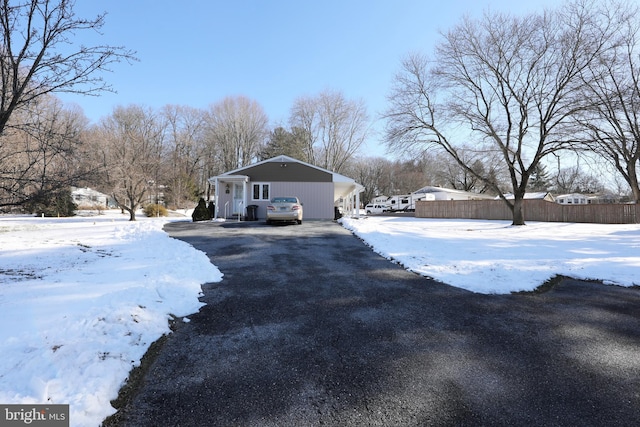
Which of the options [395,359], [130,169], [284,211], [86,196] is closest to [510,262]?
[395,359]

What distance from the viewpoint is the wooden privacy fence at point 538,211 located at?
70.6 ft

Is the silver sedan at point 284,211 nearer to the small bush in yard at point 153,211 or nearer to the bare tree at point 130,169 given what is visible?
the bare tree at point 130,169

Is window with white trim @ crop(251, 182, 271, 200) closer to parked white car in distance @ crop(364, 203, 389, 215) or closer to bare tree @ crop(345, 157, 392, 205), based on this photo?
parked white car in distance @ crop(364, 203, 389, 215)

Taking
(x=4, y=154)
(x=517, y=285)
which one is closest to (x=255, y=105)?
(x=4, y=154)

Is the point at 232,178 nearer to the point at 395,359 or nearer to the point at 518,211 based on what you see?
the point at 395,359

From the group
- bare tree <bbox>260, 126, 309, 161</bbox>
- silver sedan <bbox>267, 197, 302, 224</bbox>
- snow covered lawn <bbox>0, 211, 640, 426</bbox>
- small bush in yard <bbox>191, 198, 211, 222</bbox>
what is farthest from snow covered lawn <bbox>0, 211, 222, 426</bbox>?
bare tree <bbox>260, 126, 309, 161</bbox>

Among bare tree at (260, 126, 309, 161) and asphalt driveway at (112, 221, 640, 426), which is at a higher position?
bare tree at (260, 126, 309, 161)

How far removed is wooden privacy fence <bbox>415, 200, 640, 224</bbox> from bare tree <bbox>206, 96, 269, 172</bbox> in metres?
23.0

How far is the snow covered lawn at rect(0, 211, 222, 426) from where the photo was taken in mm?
2154

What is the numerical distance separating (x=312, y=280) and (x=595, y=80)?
22629 mm

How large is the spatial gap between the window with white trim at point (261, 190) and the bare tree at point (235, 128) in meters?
22.1

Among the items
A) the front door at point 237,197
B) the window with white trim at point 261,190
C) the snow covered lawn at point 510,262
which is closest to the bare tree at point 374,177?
the window with white trim at point 261,190

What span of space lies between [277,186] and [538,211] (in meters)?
22.5

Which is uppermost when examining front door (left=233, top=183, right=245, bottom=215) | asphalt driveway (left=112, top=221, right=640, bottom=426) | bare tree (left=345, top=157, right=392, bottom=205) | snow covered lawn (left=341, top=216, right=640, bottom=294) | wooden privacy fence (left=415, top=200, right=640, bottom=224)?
bare tree (left=345, top=157, right=392, bottom=205)
